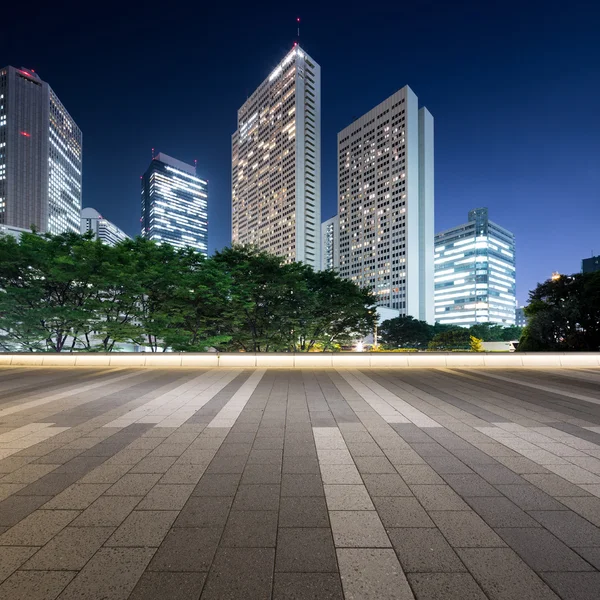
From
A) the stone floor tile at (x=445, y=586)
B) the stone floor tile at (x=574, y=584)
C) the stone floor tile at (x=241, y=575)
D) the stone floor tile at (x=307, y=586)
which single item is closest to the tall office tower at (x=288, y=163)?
the stone floor tile at (x=241, y=575)

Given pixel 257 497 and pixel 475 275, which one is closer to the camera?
pixel 257 497

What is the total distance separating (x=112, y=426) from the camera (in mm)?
5930

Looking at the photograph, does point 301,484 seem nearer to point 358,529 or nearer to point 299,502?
point 299,502

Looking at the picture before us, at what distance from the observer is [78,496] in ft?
11.5

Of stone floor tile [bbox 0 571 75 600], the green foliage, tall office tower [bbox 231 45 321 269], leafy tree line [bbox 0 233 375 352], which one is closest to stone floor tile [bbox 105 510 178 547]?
stone floor tile [bbox 0 571 75 600]

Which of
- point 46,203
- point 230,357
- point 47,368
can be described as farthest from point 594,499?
point 46,203

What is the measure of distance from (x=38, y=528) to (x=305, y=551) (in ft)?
8.12

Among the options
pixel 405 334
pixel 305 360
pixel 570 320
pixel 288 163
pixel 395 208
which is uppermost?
pixel 288 163

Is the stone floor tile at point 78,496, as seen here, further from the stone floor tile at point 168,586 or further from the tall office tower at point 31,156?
the tall office tower at point 31,156

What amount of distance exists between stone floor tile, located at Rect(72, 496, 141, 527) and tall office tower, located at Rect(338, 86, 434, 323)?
5389 inches

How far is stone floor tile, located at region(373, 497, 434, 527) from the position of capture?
9.98ft

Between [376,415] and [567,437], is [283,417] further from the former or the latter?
[567,437]

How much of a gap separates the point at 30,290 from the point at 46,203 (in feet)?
500

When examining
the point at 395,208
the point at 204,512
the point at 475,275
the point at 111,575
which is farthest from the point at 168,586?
the point at 475,275
